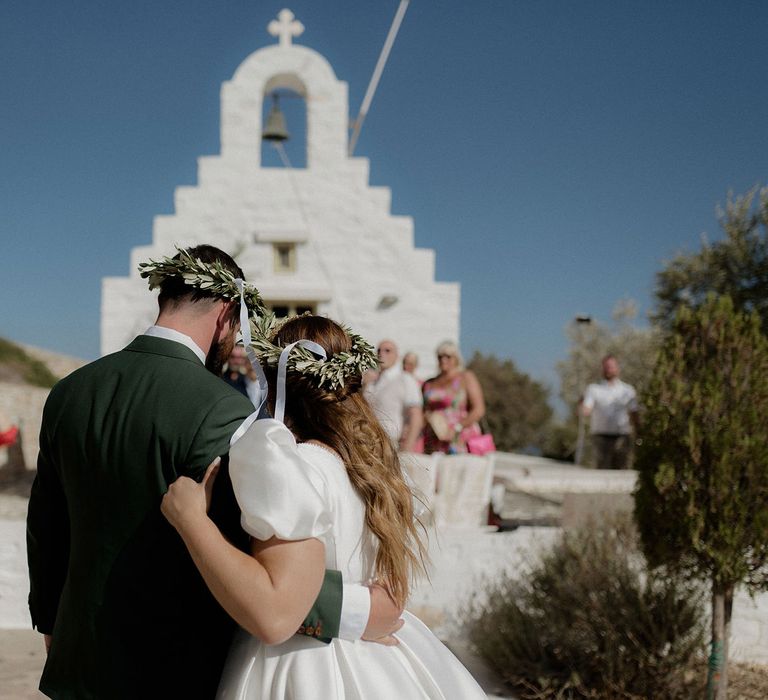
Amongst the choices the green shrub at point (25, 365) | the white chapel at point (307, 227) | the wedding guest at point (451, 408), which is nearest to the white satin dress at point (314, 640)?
the wedding guest at point (451, 408)

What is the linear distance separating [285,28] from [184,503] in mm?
12452

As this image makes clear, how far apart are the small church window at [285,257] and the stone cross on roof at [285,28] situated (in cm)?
319

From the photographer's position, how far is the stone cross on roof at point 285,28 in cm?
1274

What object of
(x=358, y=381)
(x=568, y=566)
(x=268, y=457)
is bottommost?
(x=568, y=566)

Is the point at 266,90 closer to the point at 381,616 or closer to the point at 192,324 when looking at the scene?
the point at 192,324

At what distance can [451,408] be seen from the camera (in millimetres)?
6863

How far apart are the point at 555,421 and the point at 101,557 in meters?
23.8

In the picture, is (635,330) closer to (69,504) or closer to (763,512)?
(763,512)

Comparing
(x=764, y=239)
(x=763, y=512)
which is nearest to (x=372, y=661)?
(x=763, y=512)

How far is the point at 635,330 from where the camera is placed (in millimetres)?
24031

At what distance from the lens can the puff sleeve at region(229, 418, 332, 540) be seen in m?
1.53

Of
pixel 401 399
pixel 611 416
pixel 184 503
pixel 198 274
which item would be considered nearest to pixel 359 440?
pixel 184 503

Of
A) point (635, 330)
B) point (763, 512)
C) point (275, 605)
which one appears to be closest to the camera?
point (275, 605)

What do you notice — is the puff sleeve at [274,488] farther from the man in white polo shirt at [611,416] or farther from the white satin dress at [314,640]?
the man in white polo shirt at [611,416]
